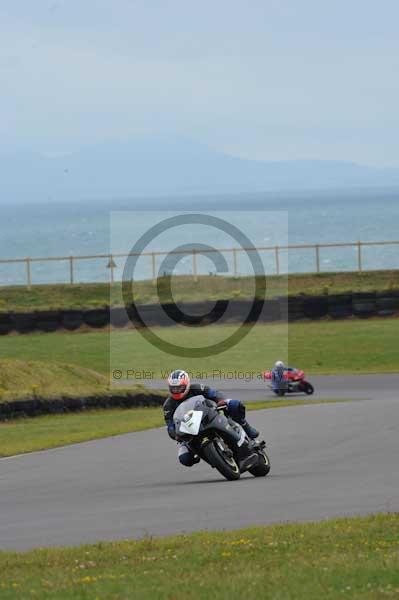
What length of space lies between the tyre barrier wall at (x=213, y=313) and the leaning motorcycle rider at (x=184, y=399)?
Result: 25701 mm

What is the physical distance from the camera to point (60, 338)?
131 ft

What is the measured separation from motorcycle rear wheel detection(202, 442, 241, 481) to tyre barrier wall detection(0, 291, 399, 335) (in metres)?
25.8

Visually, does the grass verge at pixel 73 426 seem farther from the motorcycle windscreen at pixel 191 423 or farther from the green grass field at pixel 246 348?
the green grass field at pixel 246 348

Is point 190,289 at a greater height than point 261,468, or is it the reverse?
point 190,289

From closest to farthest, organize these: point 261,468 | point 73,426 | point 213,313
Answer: point 261,468 → point 73,426 → point 213,313

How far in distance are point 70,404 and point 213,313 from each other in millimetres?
16727

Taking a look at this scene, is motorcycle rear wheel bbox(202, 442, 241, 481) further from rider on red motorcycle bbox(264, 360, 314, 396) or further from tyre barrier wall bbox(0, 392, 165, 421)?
rider on red motorcycle bbox(264, 360, 314, 396)

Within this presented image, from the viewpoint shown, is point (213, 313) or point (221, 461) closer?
point (221, 461)

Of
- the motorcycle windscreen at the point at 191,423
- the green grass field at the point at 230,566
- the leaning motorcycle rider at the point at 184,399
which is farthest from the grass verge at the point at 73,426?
the green grass field at the point at 230,566

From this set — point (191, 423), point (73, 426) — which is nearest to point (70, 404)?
point (73, 426)

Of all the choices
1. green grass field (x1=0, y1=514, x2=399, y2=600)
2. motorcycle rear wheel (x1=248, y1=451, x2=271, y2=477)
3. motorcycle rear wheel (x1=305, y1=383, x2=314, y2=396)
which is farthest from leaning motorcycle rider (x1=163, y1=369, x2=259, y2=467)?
motorcycle rear wheel (x1=305, y1=383, x2=314, y2=396)

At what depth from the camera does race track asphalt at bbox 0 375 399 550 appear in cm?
1080

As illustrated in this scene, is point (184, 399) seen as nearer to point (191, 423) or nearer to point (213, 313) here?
point (191, 423)

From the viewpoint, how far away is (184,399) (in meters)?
13.6
